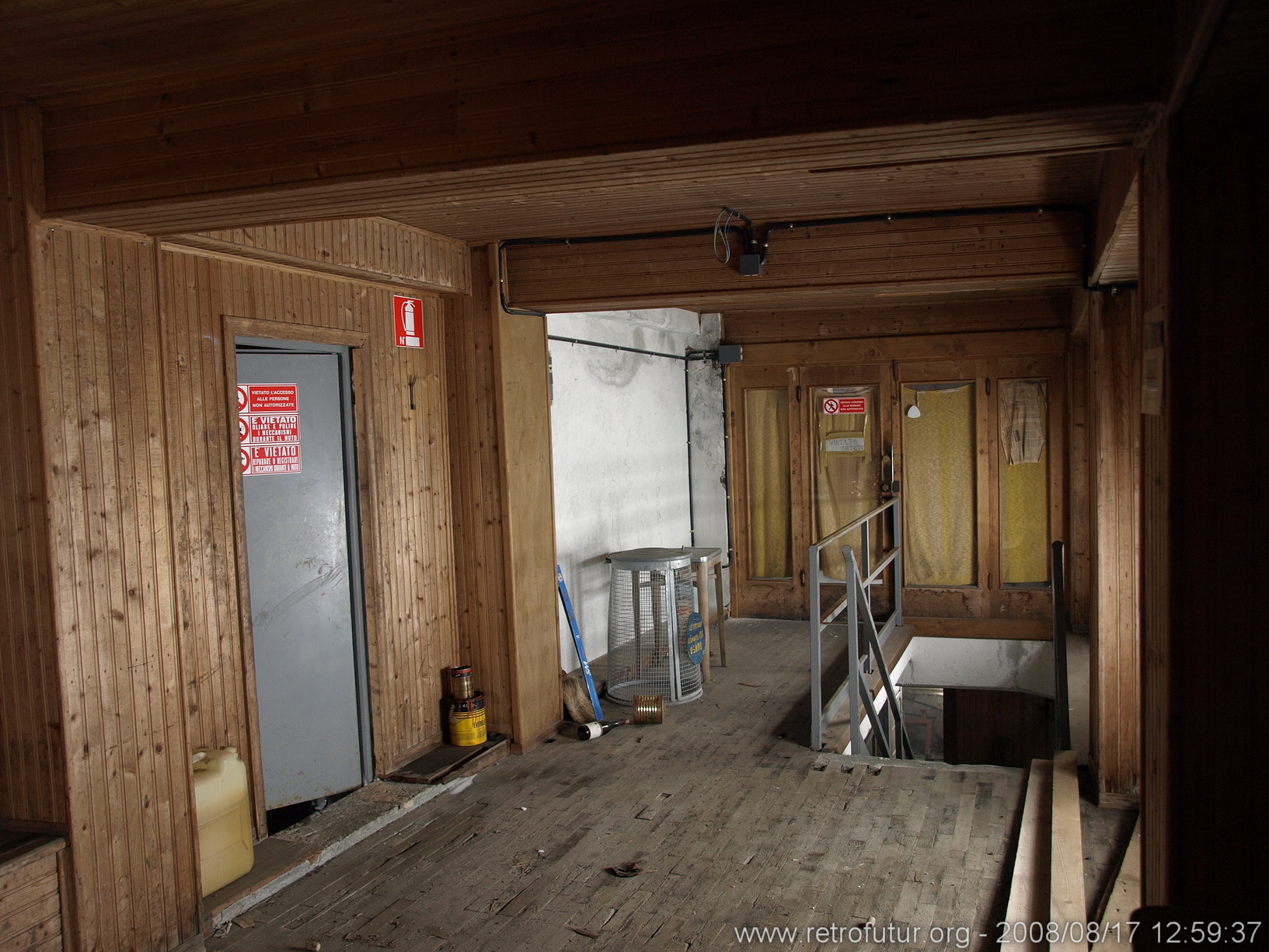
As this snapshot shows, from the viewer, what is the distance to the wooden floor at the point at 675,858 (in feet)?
10.8

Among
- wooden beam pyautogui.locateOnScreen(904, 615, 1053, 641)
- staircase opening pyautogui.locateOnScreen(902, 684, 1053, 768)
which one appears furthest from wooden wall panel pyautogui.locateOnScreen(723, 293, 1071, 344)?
staircase opening pyautogui.locateOnScreen(902, 684, 1053, 768)

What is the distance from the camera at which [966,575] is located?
25.2 feet

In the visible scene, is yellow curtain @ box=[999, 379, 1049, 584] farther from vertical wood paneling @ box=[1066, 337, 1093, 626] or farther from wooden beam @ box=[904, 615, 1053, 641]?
wooden beam @ box=[904, 615, 1053, 641]

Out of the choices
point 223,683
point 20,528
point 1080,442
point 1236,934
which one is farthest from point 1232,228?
point 1080,442

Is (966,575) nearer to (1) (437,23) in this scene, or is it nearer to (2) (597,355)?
(2) (597,355)

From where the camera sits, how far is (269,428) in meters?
4.01

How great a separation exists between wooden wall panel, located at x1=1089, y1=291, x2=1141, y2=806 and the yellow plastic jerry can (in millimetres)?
3626

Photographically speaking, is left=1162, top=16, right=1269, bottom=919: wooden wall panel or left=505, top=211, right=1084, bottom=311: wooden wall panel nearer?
left=1162, top=16, right=1269, bottom=919: wooden wall panel

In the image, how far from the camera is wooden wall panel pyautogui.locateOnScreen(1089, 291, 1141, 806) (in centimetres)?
418

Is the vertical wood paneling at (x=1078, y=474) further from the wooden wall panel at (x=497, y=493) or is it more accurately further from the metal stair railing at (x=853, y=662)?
the wooden wall panel at (x=497, y=493)

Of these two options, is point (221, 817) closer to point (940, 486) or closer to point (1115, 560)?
point (1115, 560)

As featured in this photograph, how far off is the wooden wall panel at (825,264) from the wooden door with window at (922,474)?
9.94ft

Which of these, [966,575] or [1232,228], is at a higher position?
[1232,228]

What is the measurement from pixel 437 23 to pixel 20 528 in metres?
1.90
